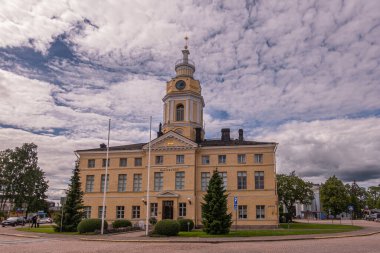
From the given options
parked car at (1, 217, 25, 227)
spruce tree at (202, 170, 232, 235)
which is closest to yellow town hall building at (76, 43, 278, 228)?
spruce tree at (202, 170, 232, 235)

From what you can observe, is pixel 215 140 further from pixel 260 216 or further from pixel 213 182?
pixel 213 182

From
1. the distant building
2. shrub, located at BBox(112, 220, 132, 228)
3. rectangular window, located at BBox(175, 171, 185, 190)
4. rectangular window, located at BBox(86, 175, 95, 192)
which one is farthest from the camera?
the distant building

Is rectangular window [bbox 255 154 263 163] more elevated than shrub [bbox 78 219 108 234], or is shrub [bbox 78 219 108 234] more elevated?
rectangular window [bbox 255 154 263 163]

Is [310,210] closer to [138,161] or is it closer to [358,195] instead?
[358,195]

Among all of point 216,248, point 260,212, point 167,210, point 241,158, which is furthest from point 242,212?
point 216,248

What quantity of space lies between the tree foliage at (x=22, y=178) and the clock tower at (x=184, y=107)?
108 ft

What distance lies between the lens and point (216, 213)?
3081 cm

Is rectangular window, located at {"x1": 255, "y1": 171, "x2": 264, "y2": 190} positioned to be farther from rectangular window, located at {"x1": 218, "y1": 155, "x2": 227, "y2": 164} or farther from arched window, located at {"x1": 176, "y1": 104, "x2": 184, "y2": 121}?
arched window, located at {"x1": 176, "y1": 104, "x2": 184, "y2": 121}

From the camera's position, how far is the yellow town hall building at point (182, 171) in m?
43.0

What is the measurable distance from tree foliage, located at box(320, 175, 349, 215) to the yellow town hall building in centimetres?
3607

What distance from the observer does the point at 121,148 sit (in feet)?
160

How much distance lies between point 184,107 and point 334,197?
140 feet

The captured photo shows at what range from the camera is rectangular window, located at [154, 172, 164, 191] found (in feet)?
149

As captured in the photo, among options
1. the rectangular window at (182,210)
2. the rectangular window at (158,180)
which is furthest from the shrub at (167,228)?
the rectangular window at (158,180)
